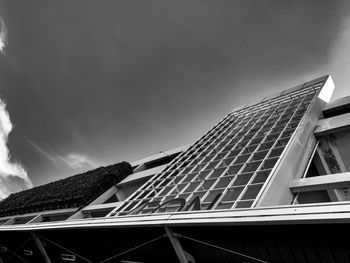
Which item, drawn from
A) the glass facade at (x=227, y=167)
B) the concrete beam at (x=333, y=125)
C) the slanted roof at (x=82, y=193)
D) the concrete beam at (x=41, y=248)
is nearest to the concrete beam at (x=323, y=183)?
the glass facade at (x=227, y=167)

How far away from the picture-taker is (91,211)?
1452 centimetres

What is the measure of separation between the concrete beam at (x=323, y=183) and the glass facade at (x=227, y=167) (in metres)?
0.91

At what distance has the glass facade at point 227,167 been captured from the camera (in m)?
8.02

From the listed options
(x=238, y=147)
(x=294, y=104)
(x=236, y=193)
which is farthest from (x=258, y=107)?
(x=236, y=193)

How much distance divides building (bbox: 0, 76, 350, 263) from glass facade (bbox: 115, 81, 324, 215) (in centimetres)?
5

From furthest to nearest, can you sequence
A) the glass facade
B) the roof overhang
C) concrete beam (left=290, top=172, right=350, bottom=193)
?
the glass facade
concrete beam (left=290, top=172, right=350, bottom=193)
the roof overhang

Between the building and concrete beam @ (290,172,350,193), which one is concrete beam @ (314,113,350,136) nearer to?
the building

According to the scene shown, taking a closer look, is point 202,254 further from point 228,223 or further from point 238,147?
point 238,147

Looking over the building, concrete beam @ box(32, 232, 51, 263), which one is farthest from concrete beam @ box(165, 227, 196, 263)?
concrete beam @ box(32, 232, 51, 263)

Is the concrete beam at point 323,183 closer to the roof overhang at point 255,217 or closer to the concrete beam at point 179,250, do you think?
the concrete beam at point 179,250

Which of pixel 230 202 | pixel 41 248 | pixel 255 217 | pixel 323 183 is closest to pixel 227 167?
pixel 230 202

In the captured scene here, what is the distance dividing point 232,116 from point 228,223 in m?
14.9

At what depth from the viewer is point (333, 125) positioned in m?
10.7

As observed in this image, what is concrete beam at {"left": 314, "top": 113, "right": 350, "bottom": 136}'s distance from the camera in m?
10.4
